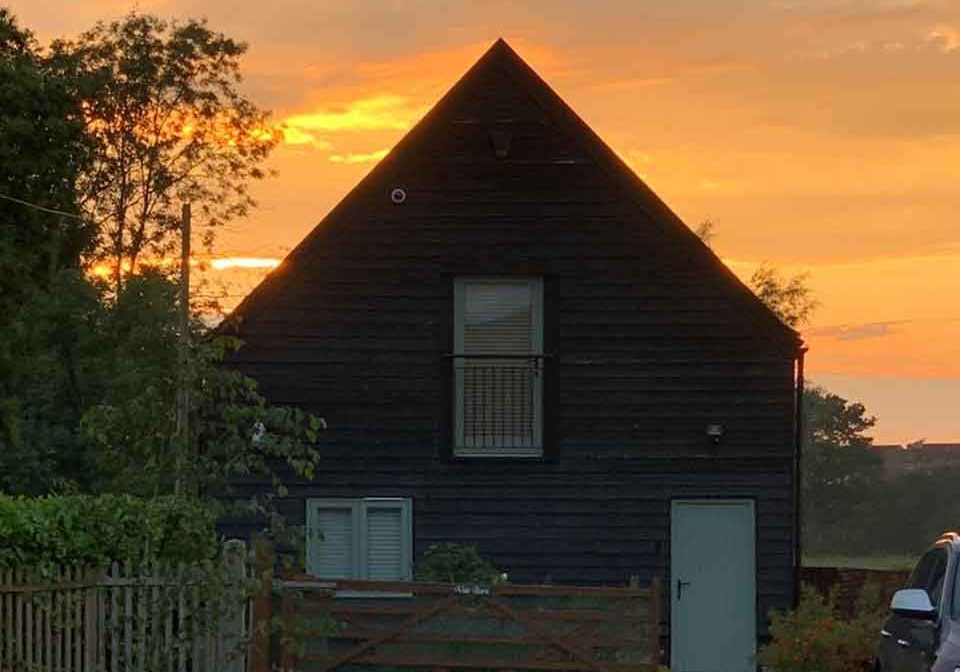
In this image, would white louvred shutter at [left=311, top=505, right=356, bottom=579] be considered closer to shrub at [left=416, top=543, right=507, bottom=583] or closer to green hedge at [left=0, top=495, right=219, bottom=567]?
shrub at [left=416, top=543, right=507, bottom=583]

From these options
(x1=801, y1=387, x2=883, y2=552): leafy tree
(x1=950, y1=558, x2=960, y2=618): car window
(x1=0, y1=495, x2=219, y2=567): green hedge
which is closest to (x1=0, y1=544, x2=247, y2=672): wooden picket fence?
(x1=0, y1=495, x2=219, y2=567): green hedge

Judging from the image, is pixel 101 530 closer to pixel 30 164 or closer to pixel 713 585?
pixel 713 585

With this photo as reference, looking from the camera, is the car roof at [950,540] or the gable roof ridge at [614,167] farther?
the gable roof ridge at [614,167]

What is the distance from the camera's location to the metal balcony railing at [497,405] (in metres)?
26.8

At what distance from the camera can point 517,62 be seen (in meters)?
26.7

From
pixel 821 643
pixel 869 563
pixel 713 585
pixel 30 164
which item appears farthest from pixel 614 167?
pixel 869 563

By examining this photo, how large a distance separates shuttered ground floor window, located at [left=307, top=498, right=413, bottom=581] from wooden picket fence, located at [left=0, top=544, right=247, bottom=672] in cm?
955

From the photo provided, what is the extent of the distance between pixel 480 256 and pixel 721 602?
19.2ft

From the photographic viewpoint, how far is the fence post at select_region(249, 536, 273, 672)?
55.3 ft

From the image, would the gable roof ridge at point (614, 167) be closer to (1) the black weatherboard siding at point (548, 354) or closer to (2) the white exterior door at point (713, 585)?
(1) the black weatherboard siding at point (548, 354)

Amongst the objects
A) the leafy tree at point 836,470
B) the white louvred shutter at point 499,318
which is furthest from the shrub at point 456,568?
the leafy tree at point 836,470

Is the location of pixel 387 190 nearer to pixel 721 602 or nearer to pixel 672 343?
pixel 672 343

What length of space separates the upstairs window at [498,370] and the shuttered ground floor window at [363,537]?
4.29 ft

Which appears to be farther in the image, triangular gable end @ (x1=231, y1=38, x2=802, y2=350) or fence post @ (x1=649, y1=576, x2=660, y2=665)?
triangular gable end @ (x1=231, y1=38, x2=802, y2=350)
